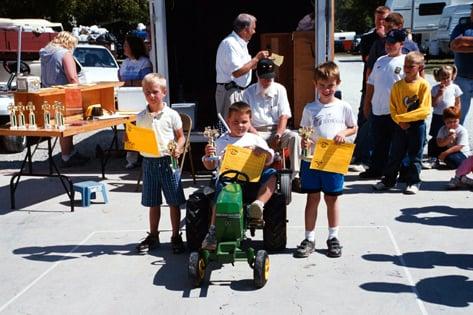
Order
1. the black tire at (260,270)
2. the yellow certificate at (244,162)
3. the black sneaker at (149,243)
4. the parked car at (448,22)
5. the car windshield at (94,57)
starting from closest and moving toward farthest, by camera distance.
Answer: the black tire at (260,270)
the yellow certificate at (244,162)
the black sneaker at (149,243)
the car windshield at (94,57)
the parked car at (448,22)

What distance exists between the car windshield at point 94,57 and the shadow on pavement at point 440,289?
13365 millimetres

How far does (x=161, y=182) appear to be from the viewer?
5.65 meters

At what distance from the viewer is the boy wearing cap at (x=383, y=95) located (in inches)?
302

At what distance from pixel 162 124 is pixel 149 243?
40.6 inches

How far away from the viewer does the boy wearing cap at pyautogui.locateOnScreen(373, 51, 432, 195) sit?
7.17 meters

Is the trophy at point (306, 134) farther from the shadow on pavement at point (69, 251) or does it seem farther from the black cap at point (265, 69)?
the shadow on pavement at point (69, 251)

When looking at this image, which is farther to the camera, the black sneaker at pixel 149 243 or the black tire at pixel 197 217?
the black sneaker at pixel 149 243

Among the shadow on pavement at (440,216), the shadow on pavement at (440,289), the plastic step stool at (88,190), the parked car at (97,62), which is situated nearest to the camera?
the shadow on pavement at (440,289)

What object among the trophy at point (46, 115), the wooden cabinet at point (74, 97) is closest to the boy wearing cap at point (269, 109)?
the trophy at point (46, 115)

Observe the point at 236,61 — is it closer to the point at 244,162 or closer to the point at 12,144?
the point at 244,162

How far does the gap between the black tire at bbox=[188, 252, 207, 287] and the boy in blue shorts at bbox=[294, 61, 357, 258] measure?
3.09ft

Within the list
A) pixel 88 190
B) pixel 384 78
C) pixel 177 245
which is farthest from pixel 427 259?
pixel 88 190

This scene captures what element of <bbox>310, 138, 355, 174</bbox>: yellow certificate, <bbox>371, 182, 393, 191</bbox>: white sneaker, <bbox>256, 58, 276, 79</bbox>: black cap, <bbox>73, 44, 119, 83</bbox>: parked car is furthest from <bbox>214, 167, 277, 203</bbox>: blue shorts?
<bbox>73, 44, 119, 83</bbox>: parked car

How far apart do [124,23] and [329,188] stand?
3542 centimetres
